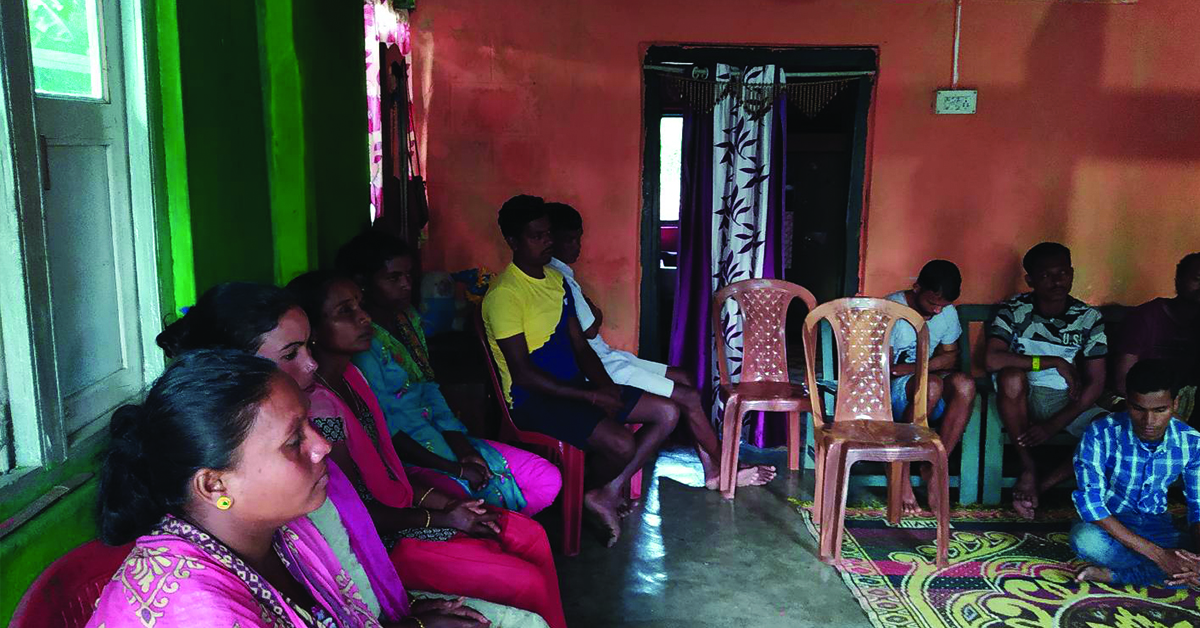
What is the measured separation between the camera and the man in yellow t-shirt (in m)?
Result: 3.49

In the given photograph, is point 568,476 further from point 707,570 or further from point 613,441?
point 707,570

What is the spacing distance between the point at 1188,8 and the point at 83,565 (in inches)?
210

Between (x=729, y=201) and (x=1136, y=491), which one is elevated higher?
(x=729, y=201)

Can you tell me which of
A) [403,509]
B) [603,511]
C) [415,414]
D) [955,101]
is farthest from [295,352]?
[955,101]

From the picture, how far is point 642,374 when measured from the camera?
395 centimetres

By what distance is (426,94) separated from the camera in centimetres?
452

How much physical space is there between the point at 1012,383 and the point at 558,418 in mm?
2001

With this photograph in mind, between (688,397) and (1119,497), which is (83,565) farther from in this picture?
(1119,497)

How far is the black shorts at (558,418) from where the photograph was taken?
3455 mm

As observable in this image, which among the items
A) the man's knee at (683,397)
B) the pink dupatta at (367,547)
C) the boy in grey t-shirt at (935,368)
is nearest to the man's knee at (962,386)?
the boy in grey t-shirt at (935,368)

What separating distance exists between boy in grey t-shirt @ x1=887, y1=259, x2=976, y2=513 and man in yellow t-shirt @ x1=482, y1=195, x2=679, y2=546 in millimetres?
1026

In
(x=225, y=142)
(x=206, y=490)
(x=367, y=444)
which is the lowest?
(x=367, y=444)

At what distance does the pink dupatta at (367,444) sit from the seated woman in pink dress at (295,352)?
0.18m

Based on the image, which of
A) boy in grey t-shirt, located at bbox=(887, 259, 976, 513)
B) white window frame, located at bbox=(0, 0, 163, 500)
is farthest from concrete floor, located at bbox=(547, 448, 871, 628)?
white window frame, located at bbox=(0, 0, 163, 500)
